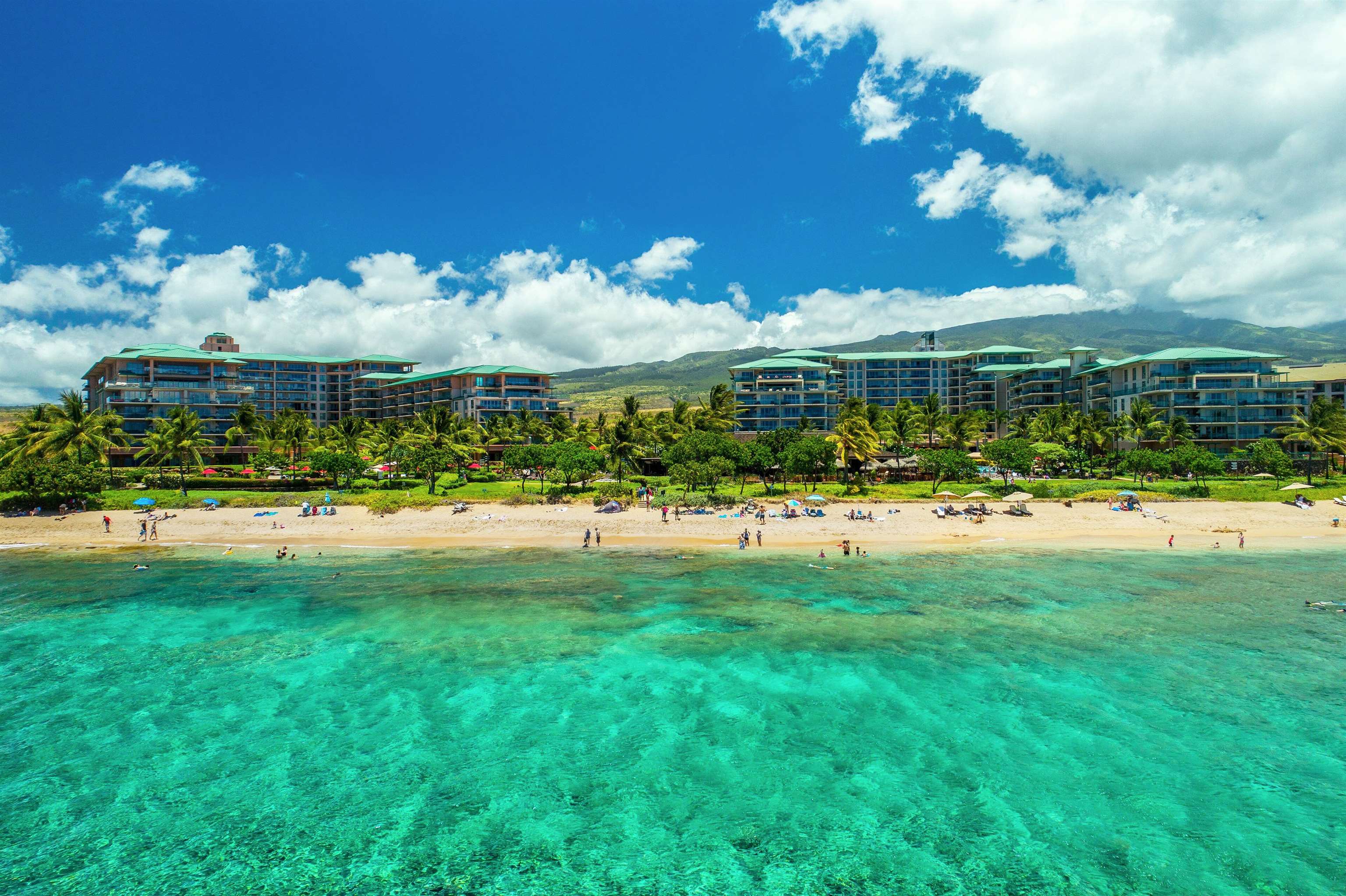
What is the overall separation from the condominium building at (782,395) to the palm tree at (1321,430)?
54208mm

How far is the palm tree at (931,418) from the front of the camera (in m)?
101

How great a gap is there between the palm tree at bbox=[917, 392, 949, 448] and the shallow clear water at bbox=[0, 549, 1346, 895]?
218ft

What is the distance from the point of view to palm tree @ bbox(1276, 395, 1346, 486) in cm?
7300

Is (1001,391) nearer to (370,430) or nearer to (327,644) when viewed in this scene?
(370,430)

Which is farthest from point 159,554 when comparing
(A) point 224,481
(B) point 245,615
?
(A) point 224,481

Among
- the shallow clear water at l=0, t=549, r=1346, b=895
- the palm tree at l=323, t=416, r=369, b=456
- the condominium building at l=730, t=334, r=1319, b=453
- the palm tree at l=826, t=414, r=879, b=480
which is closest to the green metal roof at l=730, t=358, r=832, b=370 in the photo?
the condominium building at l=730, t=334, r=1319, b=453

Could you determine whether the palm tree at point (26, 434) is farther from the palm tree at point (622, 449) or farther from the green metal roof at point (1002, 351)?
the green metal roof at point (1002, 351)

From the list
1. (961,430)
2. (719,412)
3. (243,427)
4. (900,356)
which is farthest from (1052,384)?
(243,427)

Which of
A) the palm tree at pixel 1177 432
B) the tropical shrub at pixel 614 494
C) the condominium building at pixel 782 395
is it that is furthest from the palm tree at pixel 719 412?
the palm tree at pixel 1177 432

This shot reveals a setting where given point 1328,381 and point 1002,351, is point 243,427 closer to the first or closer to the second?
point 1002,351

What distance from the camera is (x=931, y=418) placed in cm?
10206

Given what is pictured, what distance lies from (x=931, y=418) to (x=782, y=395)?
22.3m

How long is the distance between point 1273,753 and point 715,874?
16335mm

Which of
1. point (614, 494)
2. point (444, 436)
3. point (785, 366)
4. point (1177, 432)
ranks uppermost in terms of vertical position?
point (785, 366)
